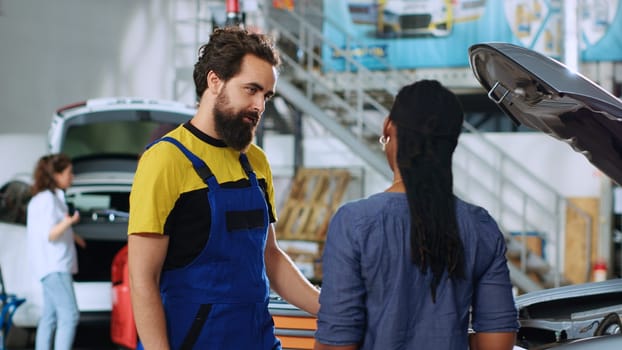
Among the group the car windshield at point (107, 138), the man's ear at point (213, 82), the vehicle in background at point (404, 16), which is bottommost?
the car windshield at point (107, 138)

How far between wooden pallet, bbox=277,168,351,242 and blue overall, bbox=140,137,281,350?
843cm

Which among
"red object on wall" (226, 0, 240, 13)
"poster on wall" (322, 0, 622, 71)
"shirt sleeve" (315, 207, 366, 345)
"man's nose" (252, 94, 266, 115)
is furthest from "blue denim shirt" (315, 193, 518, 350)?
"poster on wall" (322, 0, 622, 71)

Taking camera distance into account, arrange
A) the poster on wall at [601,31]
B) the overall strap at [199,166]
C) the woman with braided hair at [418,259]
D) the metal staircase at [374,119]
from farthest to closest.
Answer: the poster on wall at [601,31] → the metal staircase at [374,119] → the overall strap at [199,166] → the woman with braided hair at [418,259]

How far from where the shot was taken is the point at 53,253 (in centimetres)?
600

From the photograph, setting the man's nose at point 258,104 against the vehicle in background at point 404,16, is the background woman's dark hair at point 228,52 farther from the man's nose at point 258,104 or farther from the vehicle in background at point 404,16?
the vehicle in background at point 404,16

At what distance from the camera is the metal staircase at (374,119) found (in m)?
10.7

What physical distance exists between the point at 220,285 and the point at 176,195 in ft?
0.89

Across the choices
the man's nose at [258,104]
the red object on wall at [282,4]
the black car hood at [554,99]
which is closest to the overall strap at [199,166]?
the man's nose at [258,104]

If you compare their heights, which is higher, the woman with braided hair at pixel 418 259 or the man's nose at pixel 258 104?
the man's nose at pixel 258 104

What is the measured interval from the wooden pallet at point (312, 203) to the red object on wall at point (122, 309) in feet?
15.9

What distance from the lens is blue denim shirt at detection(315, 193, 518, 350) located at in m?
2.03

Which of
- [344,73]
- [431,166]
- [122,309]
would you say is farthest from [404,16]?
[431,166]

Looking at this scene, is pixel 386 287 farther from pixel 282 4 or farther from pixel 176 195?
pixel 282 4

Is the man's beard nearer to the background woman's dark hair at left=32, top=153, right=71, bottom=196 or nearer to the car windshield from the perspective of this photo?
the background woman's dark hair at left=32, top=153, right=71, bottom=196
